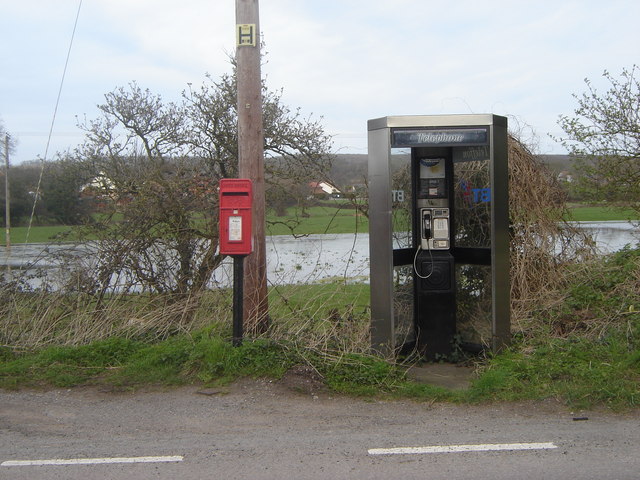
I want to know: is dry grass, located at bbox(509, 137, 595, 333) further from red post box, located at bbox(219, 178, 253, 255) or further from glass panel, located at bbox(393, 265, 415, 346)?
red post box, located at bbox(219, 178, 253, 255)

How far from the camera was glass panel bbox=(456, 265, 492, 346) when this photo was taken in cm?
719

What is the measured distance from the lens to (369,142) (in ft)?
22.2

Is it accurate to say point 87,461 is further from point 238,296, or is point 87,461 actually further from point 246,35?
point 246,35

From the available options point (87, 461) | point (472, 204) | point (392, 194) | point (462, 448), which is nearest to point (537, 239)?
point (472, 204)

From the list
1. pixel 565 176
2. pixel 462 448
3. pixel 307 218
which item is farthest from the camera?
pixel 565 176

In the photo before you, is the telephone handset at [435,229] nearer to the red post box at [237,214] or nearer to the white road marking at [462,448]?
the red post box at [237,214]

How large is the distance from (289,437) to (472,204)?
12.6ft

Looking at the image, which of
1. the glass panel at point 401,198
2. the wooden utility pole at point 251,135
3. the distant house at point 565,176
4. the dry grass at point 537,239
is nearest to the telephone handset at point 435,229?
the glass panel at point 401,198

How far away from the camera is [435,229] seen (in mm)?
7117

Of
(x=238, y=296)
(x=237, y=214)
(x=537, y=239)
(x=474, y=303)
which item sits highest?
(x=237, y=214)

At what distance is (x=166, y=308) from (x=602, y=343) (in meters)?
4.94

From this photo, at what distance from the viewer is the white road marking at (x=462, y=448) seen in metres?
4.65

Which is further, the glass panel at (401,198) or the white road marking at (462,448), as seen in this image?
the glass panel at (401,198)

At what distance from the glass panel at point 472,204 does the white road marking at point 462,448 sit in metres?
2.96
